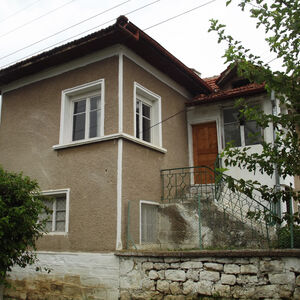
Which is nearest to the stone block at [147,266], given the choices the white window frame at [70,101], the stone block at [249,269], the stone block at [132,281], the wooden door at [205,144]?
the stone block at [132,281]

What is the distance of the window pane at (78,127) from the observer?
9.21 meters

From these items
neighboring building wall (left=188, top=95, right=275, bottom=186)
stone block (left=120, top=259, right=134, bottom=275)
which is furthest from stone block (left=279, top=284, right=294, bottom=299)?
neighboring building wall (left=188, top=95, right=275, bottom=186)

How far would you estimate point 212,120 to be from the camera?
11.1 metres

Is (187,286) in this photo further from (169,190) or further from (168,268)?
(169,190)

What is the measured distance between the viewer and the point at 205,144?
36.3ft

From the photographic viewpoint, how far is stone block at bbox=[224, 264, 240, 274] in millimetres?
6186

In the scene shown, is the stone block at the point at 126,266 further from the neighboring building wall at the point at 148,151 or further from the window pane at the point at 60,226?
the window pane at the point at 60,226

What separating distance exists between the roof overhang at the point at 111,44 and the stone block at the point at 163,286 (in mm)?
5034

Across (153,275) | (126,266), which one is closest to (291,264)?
(153,275)

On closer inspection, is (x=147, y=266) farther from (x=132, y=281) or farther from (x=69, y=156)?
(x=69, y=156)

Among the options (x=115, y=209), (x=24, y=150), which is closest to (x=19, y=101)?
(x=24, y=150)

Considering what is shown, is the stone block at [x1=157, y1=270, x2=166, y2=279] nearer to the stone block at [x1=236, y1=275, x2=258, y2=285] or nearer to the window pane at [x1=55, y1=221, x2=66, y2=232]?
the stone block at [x1=236, y1=275, x2=258, y2=285]

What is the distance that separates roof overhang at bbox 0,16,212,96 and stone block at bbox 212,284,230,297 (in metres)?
5.28

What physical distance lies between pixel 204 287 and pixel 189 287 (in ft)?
0.92
